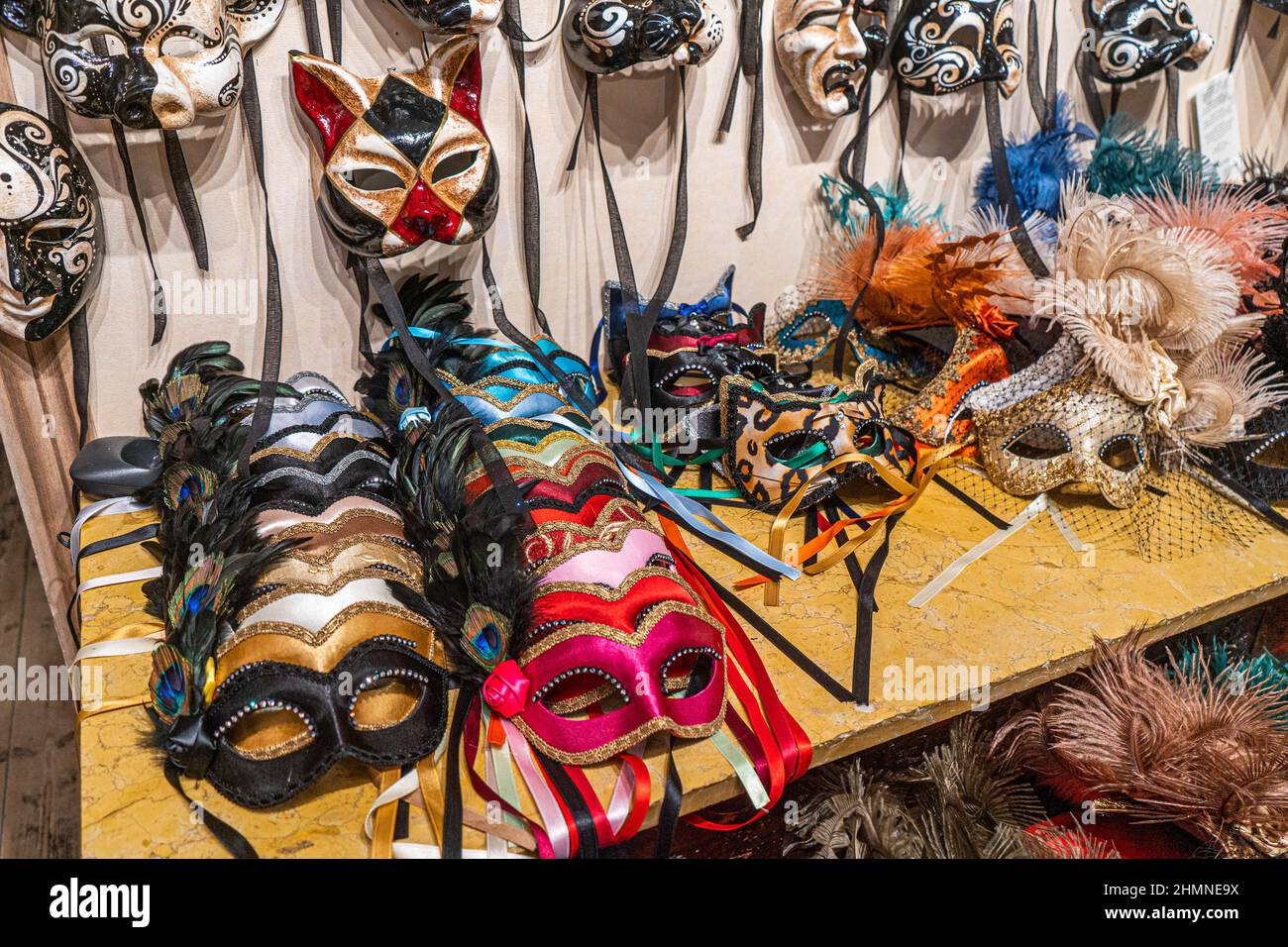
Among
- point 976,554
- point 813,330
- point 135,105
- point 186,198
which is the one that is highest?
point 135,105

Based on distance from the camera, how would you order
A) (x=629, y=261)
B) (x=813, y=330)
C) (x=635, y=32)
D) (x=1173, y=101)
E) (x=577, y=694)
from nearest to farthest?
(x=577, y=694) → (x=635, y=32) → (x=629, y=261) → (x=813, y=330) → (x=1173, y=101)

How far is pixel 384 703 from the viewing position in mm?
896

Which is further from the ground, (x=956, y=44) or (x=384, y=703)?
(x=956, y=44)

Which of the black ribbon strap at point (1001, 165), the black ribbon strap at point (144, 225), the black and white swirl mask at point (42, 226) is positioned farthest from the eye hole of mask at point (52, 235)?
the black ribbon strap at point (1001, 165)

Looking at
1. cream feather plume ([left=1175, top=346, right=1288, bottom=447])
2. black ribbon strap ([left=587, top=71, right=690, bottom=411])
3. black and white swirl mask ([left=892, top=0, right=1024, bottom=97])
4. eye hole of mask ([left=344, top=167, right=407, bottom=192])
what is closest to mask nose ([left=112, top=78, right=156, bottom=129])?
eye hole of mask ([left=344, top=167, right=407, bottom=192])

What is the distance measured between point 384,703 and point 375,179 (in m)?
0.71

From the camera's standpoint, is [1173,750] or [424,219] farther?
[424,219]

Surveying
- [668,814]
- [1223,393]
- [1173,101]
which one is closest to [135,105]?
[668,814]

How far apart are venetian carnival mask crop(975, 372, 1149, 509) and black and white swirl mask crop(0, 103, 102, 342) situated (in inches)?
51.1

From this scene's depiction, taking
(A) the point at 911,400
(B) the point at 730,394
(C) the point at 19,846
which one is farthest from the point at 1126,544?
(C) the point at 19,846

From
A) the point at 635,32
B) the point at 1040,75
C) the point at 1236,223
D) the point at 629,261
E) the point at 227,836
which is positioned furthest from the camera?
the point at 1040,75

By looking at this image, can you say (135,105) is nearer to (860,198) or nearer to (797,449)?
(797,449)

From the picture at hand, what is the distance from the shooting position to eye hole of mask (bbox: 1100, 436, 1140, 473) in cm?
138

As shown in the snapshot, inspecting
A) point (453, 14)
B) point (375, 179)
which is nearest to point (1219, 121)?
point (453, 14)
